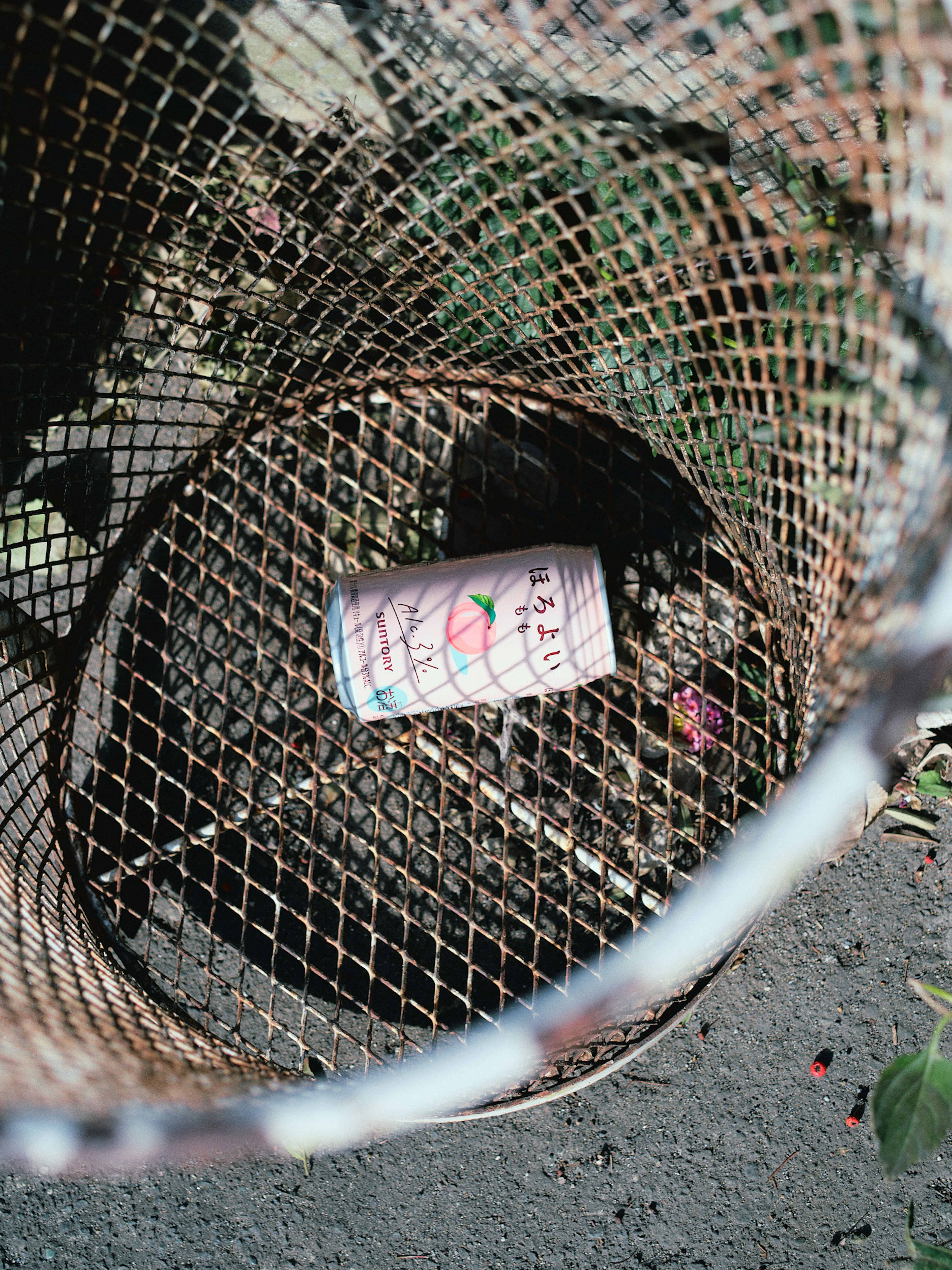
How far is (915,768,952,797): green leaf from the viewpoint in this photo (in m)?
0.91

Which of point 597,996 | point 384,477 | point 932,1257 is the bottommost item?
point 932,1257

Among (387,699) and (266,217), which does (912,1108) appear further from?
(266,217)

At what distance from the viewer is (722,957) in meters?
0.72

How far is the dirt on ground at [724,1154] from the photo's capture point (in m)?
0.93

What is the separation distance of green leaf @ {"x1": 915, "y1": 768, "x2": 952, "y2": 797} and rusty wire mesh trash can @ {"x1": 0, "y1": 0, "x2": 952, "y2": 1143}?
0.23m

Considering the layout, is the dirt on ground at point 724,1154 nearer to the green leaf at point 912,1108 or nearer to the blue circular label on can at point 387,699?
the green leaf at point 912,1108

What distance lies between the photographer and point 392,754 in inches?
35.1

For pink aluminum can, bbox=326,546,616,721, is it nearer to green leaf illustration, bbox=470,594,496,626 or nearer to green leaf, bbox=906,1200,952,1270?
green leaf illustration, bbox=470,594,496,626

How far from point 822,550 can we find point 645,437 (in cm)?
24

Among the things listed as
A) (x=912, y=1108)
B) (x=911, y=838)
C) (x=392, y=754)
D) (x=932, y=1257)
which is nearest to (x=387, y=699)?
Answer: (x=392, y=754)

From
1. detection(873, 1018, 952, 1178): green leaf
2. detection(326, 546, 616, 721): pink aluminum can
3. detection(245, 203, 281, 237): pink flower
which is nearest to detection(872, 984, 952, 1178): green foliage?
detection(873, 1018, 952, 1178): green leaf

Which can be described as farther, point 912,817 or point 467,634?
point 912,817

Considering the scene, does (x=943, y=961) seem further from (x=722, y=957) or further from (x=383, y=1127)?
(x=383, y=1127)

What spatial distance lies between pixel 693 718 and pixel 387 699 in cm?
33
